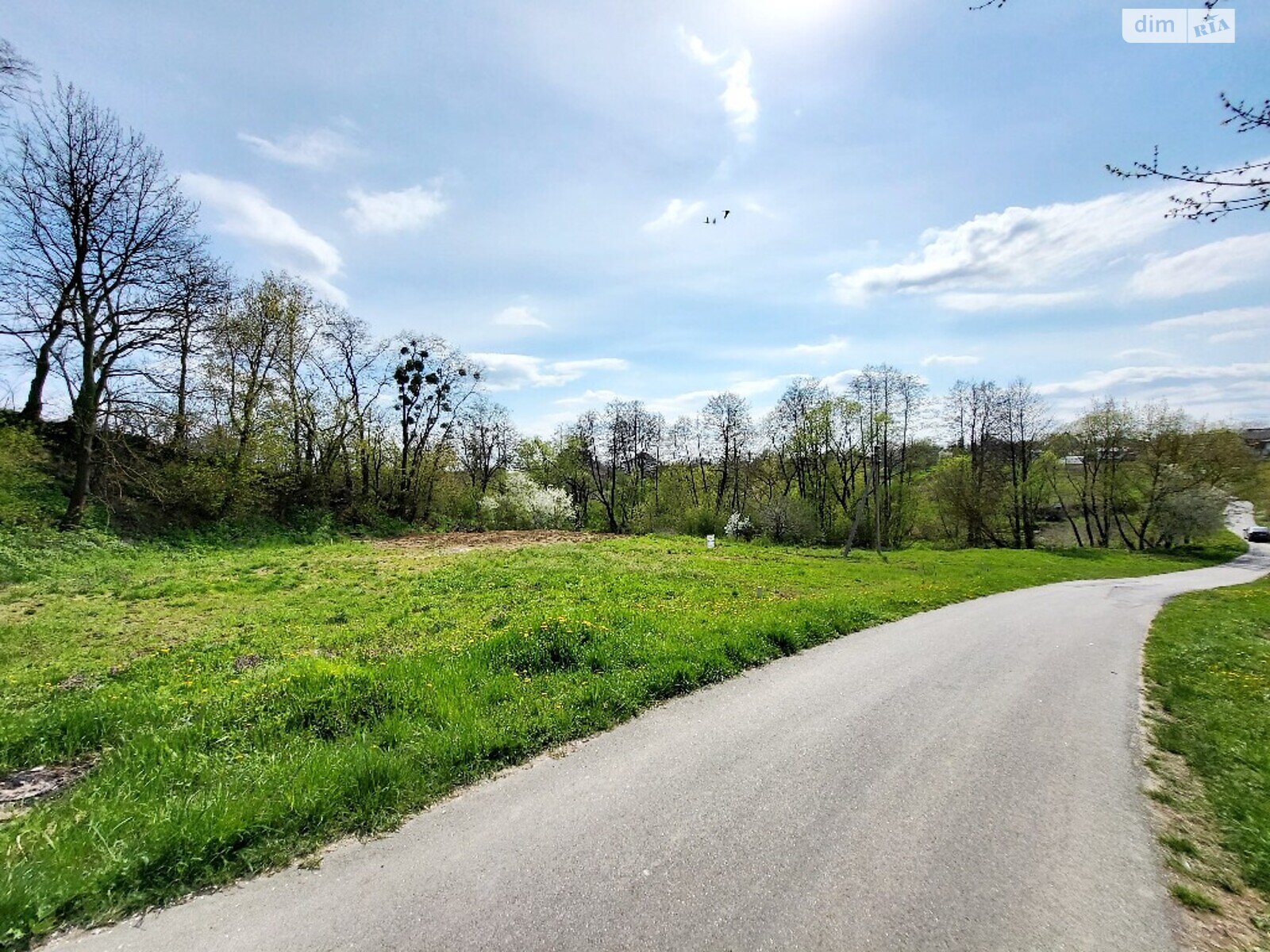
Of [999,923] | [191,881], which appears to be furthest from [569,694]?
[999,923]

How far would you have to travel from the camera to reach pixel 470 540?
26.6m

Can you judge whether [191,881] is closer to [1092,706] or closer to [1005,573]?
[1092,706]

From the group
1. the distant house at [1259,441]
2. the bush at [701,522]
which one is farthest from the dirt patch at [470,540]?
the distant house at [1259,441]

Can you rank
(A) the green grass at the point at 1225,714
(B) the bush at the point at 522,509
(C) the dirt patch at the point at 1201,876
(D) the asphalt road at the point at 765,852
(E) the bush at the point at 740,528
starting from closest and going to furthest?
(D) the asphalt road at the point at 765,852, (C) the dirt patch at the point at 1201,876, (A) the green grass at the point at 1225,714, (B) the bush at the point at 522,509, (E) the bush at the point at 740,528

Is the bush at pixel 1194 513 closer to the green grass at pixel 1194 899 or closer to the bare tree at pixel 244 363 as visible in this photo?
the green grass at pixel 1194 899

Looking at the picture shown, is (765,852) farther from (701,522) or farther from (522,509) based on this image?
(701,522)

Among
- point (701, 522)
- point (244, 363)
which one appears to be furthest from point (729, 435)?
point (244, 363)

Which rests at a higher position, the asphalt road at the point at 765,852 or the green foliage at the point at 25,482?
the green foliage at the point at 25,482

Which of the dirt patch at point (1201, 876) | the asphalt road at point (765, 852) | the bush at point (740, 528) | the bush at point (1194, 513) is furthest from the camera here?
the bush at point (740, 528)

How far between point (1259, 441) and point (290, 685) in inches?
2623

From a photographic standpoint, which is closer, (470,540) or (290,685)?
(290,685)

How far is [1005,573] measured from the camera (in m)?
22.5

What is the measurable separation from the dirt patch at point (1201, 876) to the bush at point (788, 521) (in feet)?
113

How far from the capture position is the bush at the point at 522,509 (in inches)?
1448
